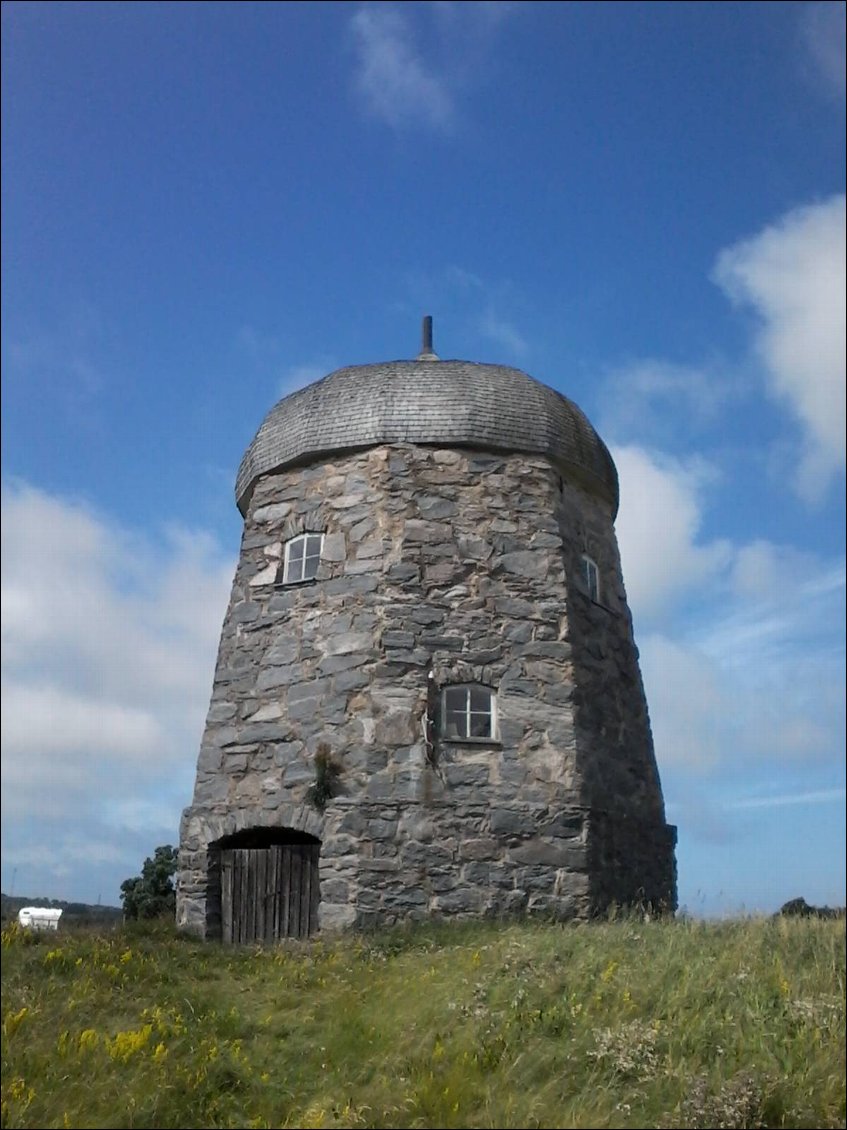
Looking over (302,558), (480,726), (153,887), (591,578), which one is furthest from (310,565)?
(153,887)

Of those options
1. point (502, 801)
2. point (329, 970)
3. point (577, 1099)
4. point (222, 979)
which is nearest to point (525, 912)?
point (502, 801)

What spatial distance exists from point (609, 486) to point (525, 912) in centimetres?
681

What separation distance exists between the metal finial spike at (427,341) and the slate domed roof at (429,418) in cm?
55

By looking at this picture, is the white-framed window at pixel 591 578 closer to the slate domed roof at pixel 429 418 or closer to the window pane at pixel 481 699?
the slate domed roof at pixel 429 418

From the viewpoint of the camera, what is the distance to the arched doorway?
502 inches

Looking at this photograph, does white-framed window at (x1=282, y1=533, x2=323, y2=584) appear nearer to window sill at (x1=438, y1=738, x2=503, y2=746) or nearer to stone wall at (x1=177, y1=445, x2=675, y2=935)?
stone wall at (x1=177, y1=445, x2=675, y2=935)

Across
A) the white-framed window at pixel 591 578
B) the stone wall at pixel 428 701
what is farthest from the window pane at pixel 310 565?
the white-framed window at pixel 591 578

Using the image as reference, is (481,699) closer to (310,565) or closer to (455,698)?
(455,698)

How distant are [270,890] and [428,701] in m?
3.02

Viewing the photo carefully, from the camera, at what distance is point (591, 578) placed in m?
15.3

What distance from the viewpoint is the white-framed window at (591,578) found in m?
15.1

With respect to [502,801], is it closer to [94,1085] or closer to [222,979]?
[222,979]

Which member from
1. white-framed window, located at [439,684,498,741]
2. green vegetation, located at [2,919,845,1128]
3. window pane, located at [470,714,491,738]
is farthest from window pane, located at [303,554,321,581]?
green vegetation, located at [2,919,845,1128]

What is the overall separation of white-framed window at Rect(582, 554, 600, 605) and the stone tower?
0.04 metres
